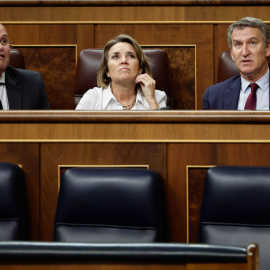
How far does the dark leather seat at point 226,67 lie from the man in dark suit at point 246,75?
0.03 meters

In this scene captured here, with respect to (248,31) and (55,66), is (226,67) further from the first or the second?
(55,66)

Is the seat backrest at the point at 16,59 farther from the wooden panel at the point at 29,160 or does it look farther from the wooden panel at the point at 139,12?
the wooden panel at the point at 29,160

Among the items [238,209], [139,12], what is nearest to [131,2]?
[139,12]

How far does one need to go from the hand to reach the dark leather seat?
4.8 inches

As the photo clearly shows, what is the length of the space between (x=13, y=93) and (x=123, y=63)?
7.0 inches

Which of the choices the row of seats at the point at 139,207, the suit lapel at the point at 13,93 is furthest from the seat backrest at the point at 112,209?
the suit lapel at the point at 13,93

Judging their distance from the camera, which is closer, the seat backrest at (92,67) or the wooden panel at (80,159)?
the wooden panel at (80,159)

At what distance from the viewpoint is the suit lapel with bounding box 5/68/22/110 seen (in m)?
0.76

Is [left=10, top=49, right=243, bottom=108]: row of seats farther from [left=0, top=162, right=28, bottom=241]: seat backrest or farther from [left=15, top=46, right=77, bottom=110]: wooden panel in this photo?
[left=0, top=162, right=28, bottom=241]: seat backrest

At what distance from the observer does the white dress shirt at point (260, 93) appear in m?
0.76

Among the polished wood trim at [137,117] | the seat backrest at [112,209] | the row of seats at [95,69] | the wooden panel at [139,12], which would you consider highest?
the wooden panel at [139,12]

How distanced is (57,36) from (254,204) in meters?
0.57

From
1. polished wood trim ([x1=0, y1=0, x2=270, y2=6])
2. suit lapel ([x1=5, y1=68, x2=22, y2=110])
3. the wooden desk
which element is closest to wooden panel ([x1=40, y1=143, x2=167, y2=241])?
the wooden desk

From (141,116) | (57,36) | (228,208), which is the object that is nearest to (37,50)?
(57,36)
